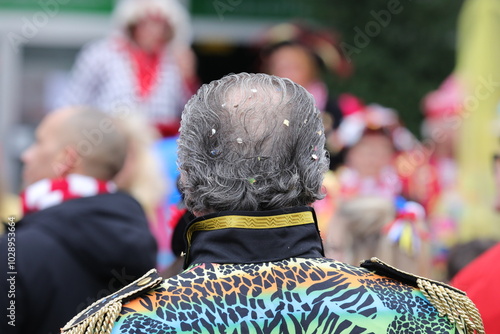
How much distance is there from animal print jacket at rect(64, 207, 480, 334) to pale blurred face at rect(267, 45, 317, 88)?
4.35 metres

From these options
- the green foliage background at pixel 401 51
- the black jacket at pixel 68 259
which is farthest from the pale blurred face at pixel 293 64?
the green foliage background at pixel 401 51

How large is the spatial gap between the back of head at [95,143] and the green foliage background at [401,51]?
6.23 metres

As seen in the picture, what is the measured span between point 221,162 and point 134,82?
5.07 meters

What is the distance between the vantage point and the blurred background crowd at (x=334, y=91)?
4.53 metres

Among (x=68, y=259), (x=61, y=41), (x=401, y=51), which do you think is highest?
(x=61, y=41)

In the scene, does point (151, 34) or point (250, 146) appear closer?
point (250, 146)

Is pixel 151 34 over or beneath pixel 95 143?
over

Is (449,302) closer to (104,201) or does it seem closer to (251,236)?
(251,236)

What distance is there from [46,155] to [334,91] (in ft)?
21.0

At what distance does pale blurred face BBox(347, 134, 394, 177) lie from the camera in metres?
5.95

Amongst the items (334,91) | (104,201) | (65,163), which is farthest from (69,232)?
(334,91)

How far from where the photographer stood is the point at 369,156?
5.99 m

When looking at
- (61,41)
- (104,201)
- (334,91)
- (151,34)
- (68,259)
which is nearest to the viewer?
(68,259)

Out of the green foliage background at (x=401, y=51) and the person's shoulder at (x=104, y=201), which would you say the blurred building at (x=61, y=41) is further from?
the person's shoulder at (x=104, y=201)
